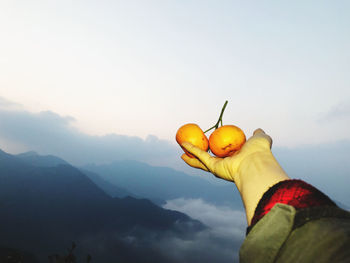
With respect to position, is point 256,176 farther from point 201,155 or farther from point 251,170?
point 201,155

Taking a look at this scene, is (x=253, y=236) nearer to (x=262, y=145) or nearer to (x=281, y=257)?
(x=281, y=257)

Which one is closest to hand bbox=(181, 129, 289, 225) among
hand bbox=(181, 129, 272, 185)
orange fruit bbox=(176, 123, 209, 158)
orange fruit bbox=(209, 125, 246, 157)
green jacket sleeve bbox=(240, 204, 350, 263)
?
hand bbox=(181, 129, 272, 185)

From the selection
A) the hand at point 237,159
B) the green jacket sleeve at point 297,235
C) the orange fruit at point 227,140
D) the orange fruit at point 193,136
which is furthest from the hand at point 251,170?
the green jacket sleeve at point 297,235

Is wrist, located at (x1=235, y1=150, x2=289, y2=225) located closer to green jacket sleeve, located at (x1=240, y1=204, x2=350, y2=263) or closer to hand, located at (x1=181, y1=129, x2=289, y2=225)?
hand, located at (x1=181, y1=129, x2=289, y2=225)

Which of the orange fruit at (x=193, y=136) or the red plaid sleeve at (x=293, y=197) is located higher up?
the orange fruit at (x=193, y=136)

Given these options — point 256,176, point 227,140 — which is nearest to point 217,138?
point 227,140

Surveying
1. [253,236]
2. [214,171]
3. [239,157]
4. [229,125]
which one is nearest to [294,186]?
[253,236]

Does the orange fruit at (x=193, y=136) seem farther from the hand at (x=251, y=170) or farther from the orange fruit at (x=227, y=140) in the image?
the hand at (x=251, y=170)

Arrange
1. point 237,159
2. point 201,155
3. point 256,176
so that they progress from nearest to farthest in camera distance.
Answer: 1. point 256,176
2. point 237,159
3. point 201,155
